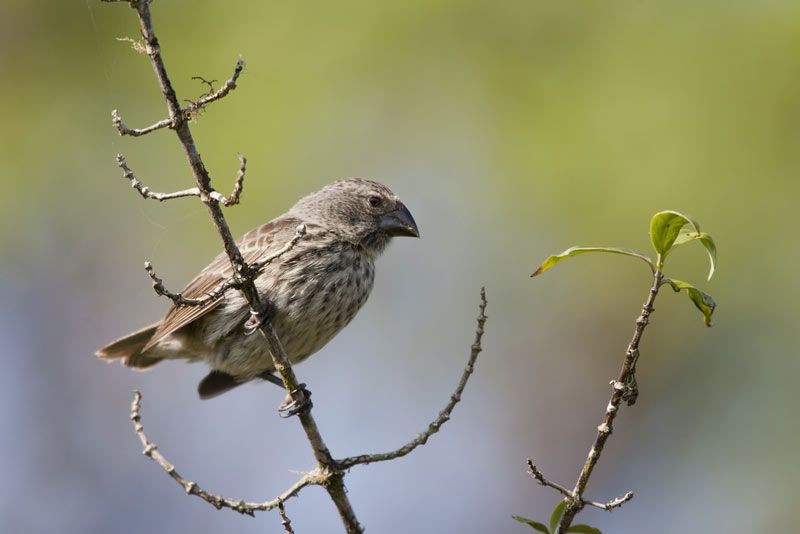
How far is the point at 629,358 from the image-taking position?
277 cm

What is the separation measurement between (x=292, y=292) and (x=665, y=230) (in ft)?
8.27

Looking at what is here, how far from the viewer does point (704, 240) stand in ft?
8.53

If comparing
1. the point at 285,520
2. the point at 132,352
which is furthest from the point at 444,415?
the point at 132,352

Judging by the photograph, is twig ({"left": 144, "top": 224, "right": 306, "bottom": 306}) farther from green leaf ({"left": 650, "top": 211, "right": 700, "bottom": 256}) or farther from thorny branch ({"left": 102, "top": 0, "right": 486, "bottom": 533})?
green leaf ({"left": 650, "top": 211, "right": 700, "bottom": 256})

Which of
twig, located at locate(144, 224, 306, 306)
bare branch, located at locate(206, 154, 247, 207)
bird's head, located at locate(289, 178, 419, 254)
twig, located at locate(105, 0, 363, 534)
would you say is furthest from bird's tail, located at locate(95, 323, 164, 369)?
bare branch, located at locate(206, 154, 247, 207)

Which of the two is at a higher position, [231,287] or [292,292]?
[292,292]

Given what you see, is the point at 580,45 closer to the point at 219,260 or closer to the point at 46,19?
the point at 219,260

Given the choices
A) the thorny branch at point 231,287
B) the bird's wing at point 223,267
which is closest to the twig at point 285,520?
the thorny branch at point 231,287

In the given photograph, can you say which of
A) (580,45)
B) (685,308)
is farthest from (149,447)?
(580,45)

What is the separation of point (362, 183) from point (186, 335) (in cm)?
136

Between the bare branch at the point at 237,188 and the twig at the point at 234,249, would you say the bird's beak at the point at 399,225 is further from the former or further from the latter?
the bare branch at the point at 237,188

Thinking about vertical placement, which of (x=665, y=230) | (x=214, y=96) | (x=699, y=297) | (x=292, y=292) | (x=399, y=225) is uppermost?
(x=399, y=225)

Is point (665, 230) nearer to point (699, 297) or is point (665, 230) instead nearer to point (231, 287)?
point (699, 297)

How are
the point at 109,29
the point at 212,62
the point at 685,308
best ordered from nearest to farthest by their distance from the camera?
the point at 685,308
the point at 212,62
the point at 109,29
